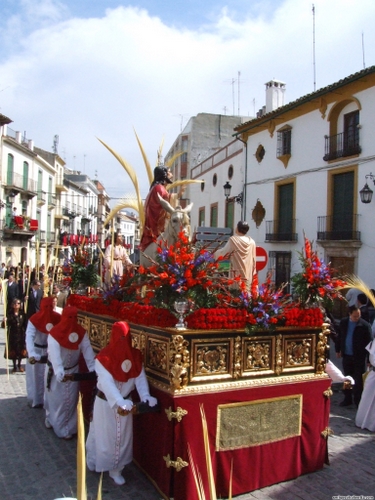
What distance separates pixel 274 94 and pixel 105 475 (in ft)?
68.8

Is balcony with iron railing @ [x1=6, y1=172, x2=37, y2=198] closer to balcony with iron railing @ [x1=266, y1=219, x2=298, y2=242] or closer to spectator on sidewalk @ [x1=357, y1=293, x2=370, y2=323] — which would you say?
balcony with iron railing @ [x1=266, y1=219, x2=298, y2=242]

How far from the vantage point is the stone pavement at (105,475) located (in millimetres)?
4191

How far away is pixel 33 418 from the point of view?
6281mm

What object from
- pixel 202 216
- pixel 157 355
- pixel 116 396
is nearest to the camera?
pixel 116 396

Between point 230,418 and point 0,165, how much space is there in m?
27.7

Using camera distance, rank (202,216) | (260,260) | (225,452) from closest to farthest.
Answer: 1. (225,452)
2. (260,260)
3. (202,216)

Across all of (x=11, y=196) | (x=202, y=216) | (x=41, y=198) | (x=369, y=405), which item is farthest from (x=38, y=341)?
(x=41, y=198)

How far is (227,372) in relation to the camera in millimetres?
4250

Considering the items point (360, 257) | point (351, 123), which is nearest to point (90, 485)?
point (360, 257)

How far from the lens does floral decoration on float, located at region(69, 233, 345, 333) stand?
13.6 feet

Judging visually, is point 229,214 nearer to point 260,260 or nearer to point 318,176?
point 318,176

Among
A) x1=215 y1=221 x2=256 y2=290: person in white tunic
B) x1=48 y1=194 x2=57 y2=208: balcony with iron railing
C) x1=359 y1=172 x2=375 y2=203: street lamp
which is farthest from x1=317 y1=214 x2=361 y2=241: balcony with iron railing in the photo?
x1=48 y1=194 x2=57 y2=208: balcony with iron railing

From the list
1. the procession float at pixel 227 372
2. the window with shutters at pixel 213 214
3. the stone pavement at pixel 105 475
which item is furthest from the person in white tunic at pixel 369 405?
the window with shutters at pixel 213 214

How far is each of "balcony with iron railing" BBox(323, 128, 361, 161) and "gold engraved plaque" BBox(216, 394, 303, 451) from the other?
12637mm
